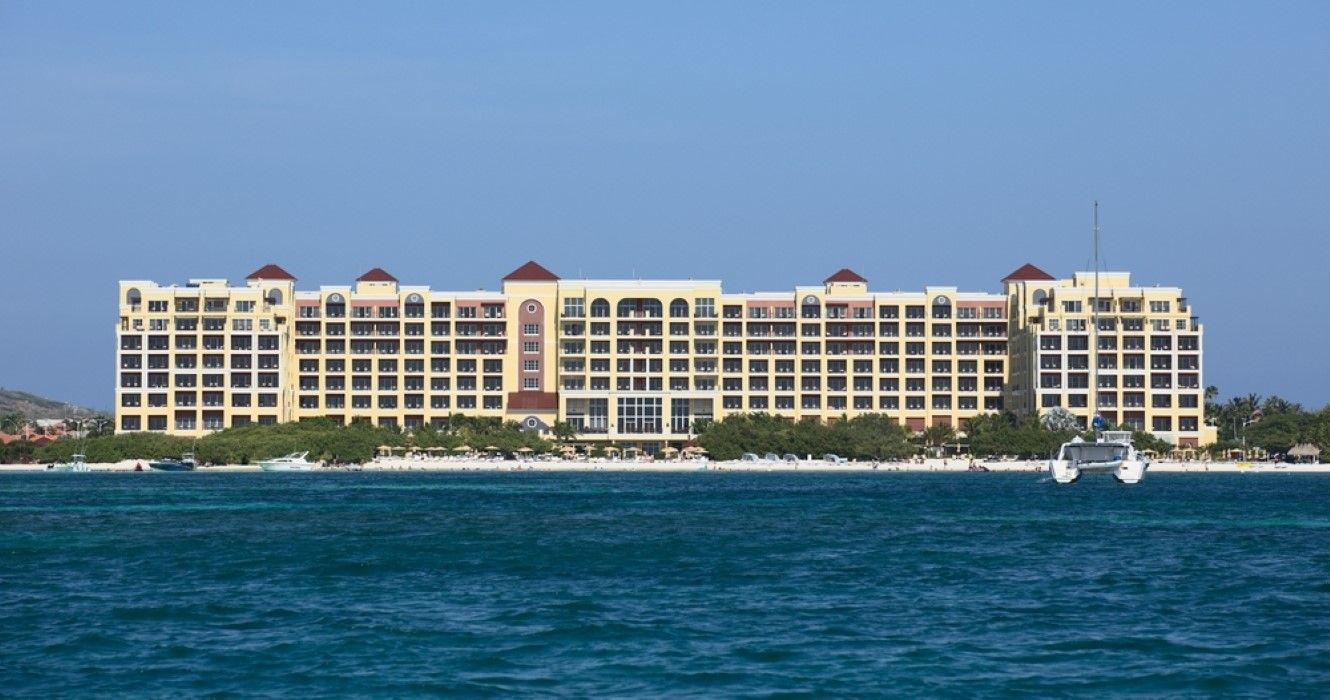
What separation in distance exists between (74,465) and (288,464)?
903 inches

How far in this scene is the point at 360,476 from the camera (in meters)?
175

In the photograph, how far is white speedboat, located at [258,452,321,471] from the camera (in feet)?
609

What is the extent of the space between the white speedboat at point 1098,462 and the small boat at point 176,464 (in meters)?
88.4

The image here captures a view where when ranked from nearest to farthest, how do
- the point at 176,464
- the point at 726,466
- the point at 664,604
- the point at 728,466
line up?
the point at 664,604, the point at 176,464, the point at 728,466, the point at 726,466

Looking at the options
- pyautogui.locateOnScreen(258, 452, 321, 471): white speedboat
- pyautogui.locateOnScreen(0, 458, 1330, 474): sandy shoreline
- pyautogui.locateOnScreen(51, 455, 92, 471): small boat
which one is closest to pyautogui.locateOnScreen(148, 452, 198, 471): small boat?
pyautogui.locateOnScreen(0, 458, 1330, 474): sandy shoreline

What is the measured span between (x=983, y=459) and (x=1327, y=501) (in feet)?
A: 265

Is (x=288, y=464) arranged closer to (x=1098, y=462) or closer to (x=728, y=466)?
(x=728, y=466)

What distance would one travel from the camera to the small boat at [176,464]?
186 meters

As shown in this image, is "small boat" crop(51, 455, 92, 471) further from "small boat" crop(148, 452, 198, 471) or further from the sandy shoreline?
"small boat" crop(148, 452, 198, 471)

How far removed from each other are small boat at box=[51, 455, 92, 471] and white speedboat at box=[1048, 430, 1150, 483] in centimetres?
9875

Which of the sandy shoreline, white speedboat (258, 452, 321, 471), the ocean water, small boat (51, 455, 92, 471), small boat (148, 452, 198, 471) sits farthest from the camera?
the sandy shoreline

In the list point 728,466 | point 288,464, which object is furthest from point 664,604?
point 728,466

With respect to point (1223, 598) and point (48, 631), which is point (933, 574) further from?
point (48, 631)

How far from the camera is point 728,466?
192m
